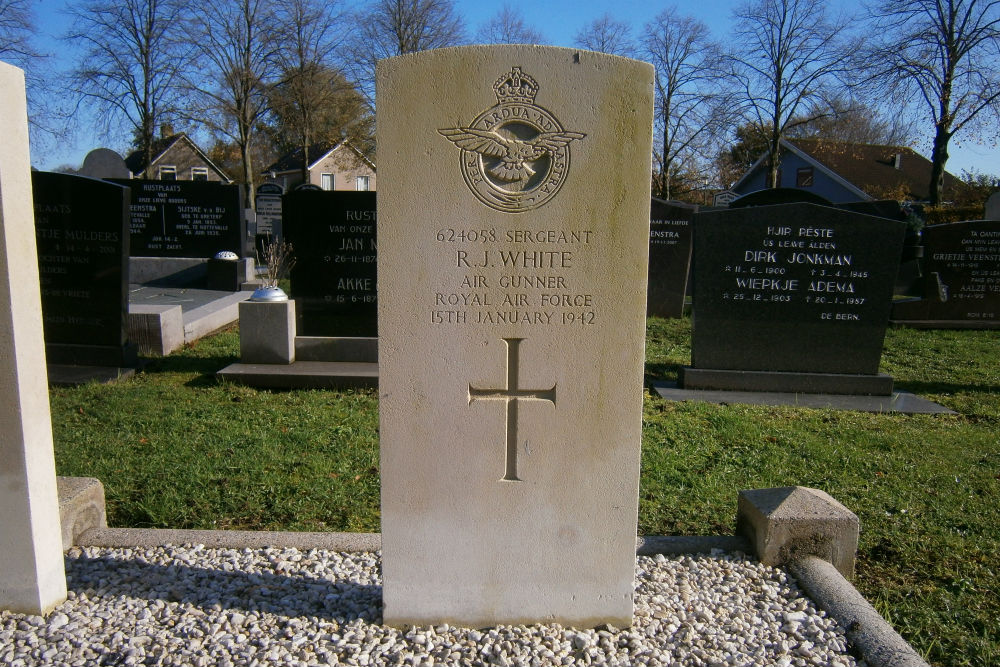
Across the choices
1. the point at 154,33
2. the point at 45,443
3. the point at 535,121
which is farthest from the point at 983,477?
the point at 154,33

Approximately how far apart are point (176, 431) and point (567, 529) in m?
3.82

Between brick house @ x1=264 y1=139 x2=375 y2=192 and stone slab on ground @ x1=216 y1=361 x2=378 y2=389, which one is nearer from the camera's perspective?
stone slab on ground @ x1=216 y1=361 x2=378 y2=389

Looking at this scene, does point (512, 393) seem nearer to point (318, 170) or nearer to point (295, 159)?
point (295, 159)

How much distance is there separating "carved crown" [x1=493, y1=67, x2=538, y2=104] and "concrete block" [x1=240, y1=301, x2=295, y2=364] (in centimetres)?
514

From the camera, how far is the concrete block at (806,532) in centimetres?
352

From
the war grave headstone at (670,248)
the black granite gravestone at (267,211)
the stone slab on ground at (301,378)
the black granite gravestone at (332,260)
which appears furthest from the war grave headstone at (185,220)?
the war grave headstone at (670,248)

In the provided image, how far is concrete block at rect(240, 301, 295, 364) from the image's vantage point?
7.35m

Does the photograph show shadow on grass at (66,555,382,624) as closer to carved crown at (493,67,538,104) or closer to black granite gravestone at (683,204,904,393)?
carved crown at (493,67,538,104)

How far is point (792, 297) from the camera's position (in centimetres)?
731

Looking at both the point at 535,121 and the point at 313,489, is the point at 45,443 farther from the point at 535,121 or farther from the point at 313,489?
the point at 535,121

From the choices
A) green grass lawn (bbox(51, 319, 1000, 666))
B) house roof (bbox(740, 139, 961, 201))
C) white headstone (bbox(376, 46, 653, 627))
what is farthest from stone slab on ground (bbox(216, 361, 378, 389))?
house roof (bbox(740, 139, 961, 201))

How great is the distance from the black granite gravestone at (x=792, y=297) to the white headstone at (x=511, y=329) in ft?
15.0

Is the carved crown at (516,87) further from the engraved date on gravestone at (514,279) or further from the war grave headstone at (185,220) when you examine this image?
the war grave headstone at (185,220)

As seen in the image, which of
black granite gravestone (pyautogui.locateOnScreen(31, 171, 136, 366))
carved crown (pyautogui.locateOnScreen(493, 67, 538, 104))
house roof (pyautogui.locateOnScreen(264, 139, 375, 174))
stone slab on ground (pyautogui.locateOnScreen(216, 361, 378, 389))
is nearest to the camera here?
carved crown (pyautogui.locateOnScreen(493, 67, 538, 104))
